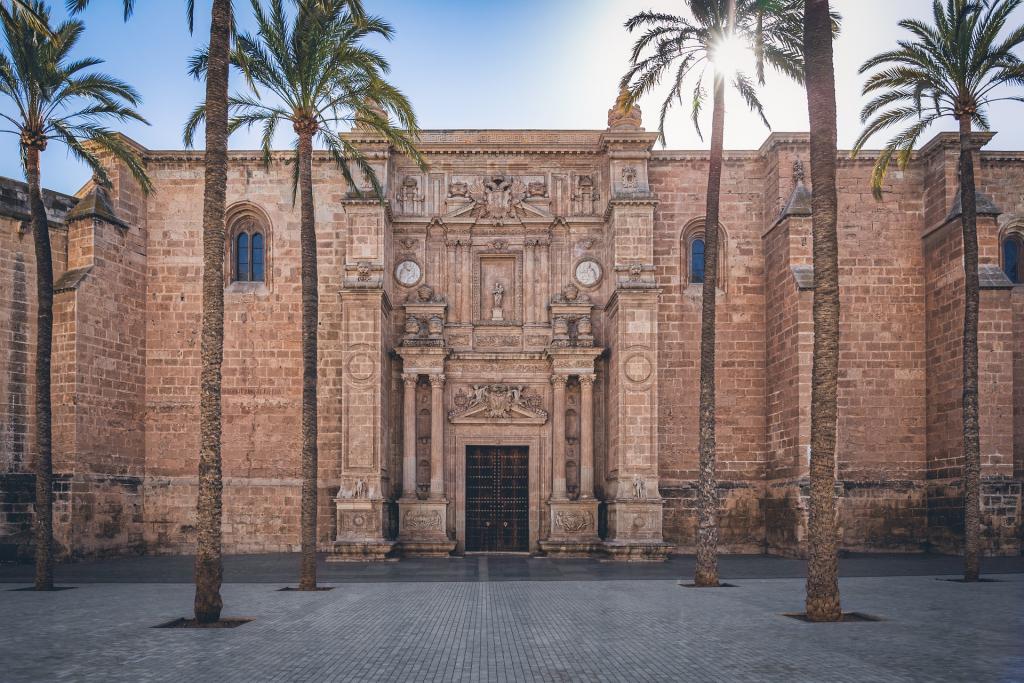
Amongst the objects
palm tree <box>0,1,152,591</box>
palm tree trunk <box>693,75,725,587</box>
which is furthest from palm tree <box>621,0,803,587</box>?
palm tree <box>0,1,152,591</box>

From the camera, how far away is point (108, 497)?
885 inches

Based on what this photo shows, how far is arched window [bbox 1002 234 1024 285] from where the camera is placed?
2505cm

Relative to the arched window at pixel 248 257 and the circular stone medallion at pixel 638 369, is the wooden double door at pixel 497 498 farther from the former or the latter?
the arched window at pixel 248 257

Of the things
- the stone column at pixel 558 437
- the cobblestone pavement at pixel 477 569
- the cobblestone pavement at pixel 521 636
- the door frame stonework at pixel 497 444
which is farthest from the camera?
the door frame stonework at pixel 497 444

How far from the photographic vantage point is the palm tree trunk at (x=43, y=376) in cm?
1596

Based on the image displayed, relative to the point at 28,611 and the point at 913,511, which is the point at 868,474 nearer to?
the point at 913,511

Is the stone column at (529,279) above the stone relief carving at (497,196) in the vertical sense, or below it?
below

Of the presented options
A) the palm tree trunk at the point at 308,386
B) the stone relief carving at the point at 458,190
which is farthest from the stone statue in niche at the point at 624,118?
the palm tree trunk at the point at 308,386

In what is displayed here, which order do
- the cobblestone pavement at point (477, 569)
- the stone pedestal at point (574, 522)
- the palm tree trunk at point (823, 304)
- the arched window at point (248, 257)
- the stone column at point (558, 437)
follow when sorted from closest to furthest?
the palm tree trunk at point (823, 304) < the cobblestone pavement at point (477, 569) < the stone pedestal at point (574, 522) < the stone column at point (558, 437) < the arched window at point (248, 257)

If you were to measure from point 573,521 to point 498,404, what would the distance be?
3.82m

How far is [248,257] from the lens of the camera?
82.5 feet

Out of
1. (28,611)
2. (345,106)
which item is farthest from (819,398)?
(28,611)

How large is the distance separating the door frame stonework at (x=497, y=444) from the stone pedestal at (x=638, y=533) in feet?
8.72

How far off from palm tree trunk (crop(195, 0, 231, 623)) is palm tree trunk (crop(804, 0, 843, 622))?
8.28 metres
